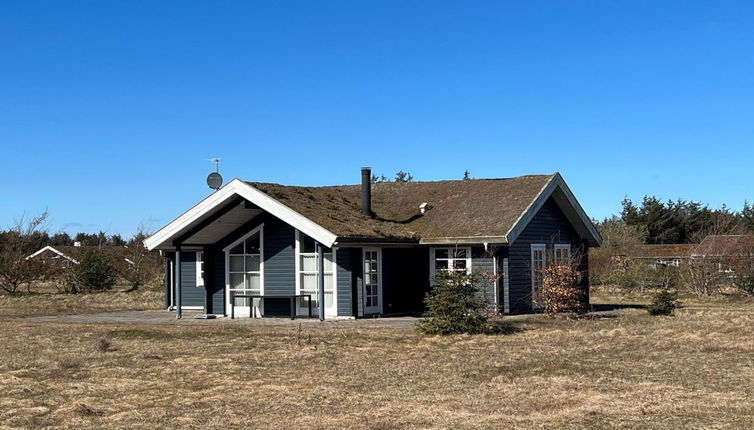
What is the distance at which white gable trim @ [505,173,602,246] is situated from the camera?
23.0 m

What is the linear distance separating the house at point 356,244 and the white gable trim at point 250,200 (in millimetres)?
28

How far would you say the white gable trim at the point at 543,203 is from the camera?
23.0 m

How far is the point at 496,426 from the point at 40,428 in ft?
15.8

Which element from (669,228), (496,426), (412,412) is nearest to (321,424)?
(412,412)

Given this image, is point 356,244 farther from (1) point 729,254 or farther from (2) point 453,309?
(1) point 729,254

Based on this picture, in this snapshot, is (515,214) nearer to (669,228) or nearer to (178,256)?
(178,256)

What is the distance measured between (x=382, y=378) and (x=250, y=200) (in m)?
11.1

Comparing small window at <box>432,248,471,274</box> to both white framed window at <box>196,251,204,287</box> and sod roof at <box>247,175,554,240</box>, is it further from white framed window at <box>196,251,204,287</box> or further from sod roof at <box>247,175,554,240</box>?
white framed window at <box>196,251,204,287</box>

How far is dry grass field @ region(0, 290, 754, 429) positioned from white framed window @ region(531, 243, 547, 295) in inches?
210

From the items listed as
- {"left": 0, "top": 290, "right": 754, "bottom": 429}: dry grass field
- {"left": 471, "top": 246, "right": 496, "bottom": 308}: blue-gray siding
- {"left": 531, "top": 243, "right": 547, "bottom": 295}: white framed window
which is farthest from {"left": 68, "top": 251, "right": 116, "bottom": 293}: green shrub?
{"left": 531, "top": 243, "right": 547, "bottom": 295}: white framed window

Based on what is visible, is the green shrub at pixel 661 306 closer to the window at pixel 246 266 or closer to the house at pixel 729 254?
the house at pixel 729 254

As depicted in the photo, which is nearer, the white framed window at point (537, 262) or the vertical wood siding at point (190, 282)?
the white framed window at point (537, 262)

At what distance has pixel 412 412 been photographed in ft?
31.9

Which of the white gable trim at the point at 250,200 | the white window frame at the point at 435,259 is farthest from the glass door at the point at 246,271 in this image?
the white window frame at the point at 435,259
